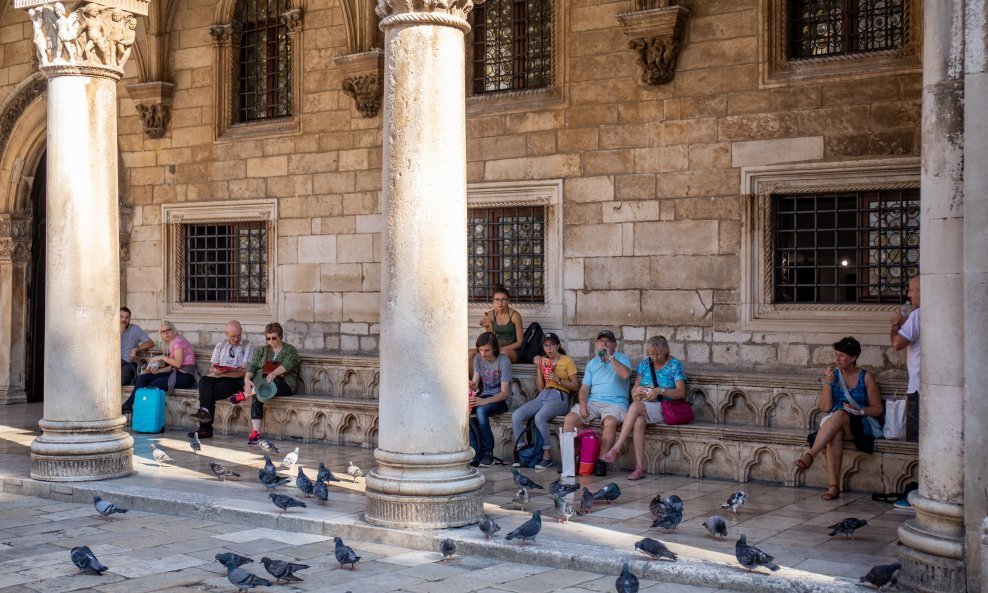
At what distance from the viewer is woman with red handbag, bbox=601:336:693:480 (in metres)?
9.83

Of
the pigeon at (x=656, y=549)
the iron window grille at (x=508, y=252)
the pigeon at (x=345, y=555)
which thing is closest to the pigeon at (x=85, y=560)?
the pigeon at (x=345, y=555)

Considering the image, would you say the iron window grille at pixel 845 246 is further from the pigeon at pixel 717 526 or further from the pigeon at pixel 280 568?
the pigeon at pixel 280 568

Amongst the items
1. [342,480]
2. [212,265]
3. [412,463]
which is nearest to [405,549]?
[412,463]

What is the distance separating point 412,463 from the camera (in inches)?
290

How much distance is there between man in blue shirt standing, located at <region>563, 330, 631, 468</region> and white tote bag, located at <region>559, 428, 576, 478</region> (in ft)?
0.90

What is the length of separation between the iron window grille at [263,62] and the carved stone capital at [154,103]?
3.49 feet

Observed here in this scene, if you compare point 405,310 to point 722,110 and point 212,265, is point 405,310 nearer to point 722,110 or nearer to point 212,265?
point 722,110

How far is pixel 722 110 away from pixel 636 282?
196 centimetres

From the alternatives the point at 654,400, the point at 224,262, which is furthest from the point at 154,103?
the point at 654,400

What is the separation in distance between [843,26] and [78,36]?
716cm

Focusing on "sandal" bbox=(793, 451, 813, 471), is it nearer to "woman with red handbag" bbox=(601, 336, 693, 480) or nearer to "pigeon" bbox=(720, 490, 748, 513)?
"woman with red handbag" bbox=(601, 336, 693, 480)

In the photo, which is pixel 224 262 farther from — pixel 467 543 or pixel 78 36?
pixel 467 543

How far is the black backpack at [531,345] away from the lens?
11.7m

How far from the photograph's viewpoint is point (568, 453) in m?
9.73
